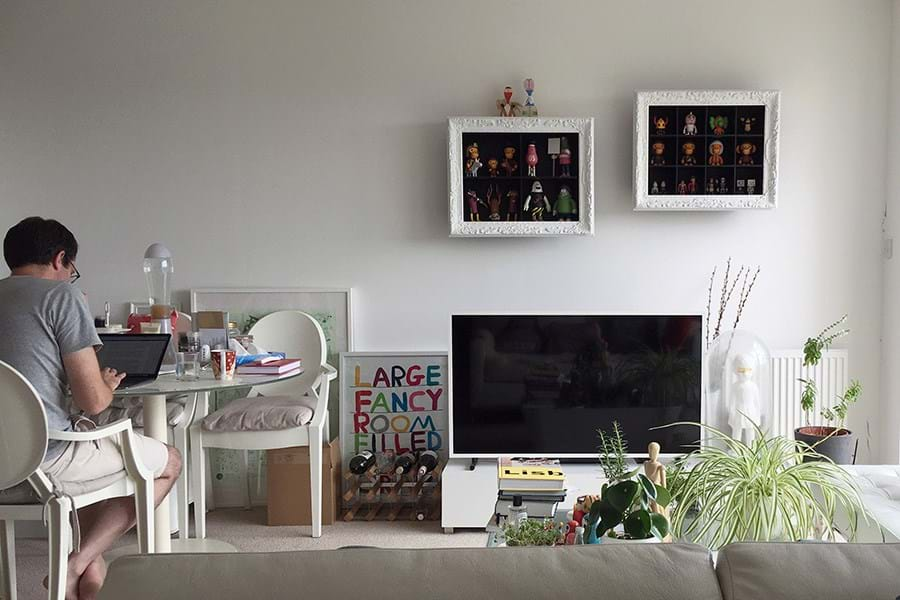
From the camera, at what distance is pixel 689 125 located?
407 centimetres

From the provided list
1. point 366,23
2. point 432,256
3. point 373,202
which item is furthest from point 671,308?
point 366,23

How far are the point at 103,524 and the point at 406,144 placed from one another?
2249mm

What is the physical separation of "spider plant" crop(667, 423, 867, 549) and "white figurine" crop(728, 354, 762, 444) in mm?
1747

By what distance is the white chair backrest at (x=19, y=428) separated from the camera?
8.09ft

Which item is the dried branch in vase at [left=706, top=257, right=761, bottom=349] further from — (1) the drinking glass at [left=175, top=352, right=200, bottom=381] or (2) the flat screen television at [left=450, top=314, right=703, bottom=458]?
(1) the drinking glass at [left=175, top=352, right=200, bottom=381]

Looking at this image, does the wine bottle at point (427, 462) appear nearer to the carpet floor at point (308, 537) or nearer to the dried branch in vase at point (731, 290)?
the carpet floor at point (308, 537)

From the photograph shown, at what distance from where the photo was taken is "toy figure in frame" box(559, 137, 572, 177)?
412 centimetres

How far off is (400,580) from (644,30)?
3.54 m

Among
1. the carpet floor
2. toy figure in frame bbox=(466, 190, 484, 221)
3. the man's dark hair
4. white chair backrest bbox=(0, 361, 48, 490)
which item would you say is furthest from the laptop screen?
toy figure in frame bbox=(466, 190, 484, 221)

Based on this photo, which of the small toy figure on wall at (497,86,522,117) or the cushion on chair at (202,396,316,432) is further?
the small toy figure on wall at (497,86,522,117)

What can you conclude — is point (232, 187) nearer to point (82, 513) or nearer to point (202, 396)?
point (202, 396)

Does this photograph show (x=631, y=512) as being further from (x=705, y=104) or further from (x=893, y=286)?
(x=893, y=286)

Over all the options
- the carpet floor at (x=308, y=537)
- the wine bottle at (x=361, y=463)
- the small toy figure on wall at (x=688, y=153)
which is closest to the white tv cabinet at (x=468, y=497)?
the carpet floor at (x=308, y=537)

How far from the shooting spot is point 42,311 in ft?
8.70
